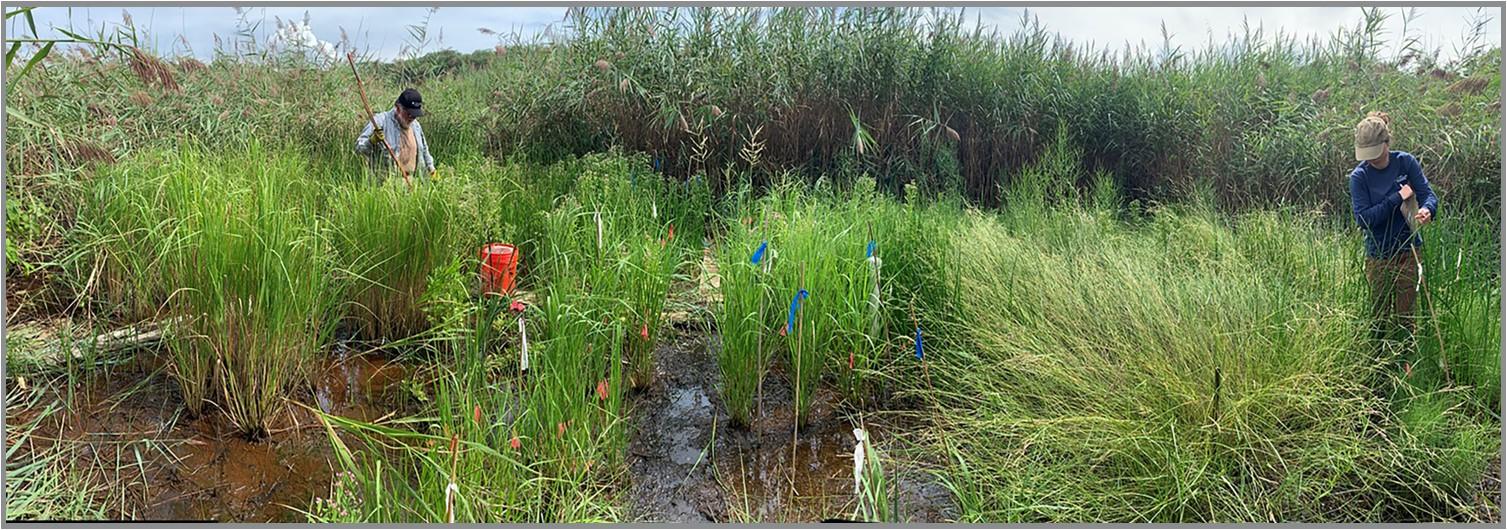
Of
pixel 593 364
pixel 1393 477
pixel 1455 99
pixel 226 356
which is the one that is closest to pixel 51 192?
pixel 226 356

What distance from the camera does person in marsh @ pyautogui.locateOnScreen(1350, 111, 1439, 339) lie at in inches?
117

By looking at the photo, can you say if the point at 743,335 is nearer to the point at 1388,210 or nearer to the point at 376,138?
the point at 1388,210

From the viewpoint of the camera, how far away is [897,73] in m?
6.53

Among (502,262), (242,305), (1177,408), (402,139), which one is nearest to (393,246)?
(502,262)

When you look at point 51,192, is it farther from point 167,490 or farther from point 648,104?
point 648,104

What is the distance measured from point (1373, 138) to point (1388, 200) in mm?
226

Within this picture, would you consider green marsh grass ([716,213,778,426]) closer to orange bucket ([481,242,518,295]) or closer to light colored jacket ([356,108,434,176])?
orange bucket ([481,242,518,295])

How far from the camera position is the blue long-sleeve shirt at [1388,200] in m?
3.14

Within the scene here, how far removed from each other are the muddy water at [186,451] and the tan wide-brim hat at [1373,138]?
11.6ft

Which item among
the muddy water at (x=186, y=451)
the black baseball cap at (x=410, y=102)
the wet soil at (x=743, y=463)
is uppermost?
the black baseball cap at (x=410, y=102)

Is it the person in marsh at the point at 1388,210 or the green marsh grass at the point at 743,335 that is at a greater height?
the person in marsh at the point at 1388,210

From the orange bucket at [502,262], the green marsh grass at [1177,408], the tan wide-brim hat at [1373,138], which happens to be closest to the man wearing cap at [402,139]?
the orange bucket at [502,262]

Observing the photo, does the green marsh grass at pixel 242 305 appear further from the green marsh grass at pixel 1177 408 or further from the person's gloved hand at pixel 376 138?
the green marsh grass at pixel 1177 408

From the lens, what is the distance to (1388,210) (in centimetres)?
315
